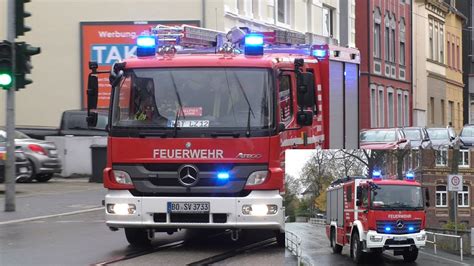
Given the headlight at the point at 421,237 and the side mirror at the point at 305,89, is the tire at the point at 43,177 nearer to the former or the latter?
the side mirror at the point at 305,89

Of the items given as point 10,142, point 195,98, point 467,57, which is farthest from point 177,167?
point 467,57

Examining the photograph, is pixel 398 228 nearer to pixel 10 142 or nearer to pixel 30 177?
pixel 10 142

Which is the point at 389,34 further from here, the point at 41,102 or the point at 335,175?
the point at 335,175

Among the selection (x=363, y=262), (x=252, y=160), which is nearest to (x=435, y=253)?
(x=363, y=262)

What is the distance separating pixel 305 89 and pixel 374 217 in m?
4.97

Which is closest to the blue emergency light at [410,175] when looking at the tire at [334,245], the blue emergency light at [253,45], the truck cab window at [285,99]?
the tire at [334,245]

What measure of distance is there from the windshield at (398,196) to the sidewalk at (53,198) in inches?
414

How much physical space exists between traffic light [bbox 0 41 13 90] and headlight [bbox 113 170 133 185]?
7010 mm

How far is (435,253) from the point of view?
4.82m

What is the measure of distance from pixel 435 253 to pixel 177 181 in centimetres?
498

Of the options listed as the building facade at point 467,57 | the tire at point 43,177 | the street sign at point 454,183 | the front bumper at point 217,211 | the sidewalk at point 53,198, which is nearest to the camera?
the street sign at point 454,183

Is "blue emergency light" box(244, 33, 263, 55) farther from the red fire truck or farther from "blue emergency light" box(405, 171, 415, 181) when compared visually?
"blue emergency light" box(405, 171, 415, 181)

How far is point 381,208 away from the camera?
523cm

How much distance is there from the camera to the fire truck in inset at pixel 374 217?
193 inches
